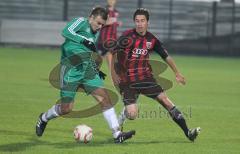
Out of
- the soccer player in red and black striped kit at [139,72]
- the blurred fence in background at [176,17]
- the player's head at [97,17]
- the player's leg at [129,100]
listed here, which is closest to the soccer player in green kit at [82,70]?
the player's head at [97,17]

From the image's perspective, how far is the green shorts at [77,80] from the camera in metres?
10.8

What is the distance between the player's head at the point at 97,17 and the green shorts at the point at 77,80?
2.02 feet

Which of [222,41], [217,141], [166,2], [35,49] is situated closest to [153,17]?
[166,2]

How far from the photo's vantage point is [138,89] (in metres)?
11.3

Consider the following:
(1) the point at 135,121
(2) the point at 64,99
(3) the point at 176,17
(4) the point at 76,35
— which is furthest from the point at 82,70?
(3) the point at 176,17

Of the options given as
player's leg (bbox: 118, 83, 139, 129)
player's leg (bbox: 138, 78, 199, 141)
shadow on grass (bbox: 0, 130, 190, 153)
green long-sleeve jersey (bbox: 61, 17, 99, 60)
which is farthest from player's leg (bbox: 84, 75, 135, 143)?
player's leg (bbox: 138, 78, 199, 141)

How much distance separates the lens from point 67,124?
499 inches

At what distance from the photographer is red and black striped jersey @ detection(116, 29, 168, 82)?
439 inches

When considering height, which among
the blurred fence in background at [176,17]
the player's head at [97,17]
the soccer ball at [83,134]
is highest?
the player's head at [97,17]

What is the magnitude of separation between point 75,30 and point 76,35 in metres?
0.12

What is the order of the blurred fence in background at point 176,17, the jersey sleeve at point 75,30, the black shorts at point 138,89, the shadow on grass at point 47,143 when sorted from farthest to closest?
the blurred fence in background at point 176,17
the black shorts at point 138,89
the jersey sleeve at point 75,30
the shadow on grass at point 47,143

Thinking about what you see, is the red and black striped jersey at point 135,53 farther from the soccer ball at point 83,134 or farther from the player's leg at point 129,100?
the soccer ball at point 83,134

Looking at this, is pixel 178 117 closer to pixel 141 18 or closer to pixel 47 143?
pixel 141 18

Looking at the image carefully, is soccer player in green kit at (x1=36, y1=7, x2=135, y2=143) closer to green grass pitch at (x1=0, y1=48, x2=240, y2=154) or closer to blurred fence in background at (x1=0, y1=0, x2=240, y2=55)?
green grass pitch at (x1=0, y1=48, x2=240, y2=154)
